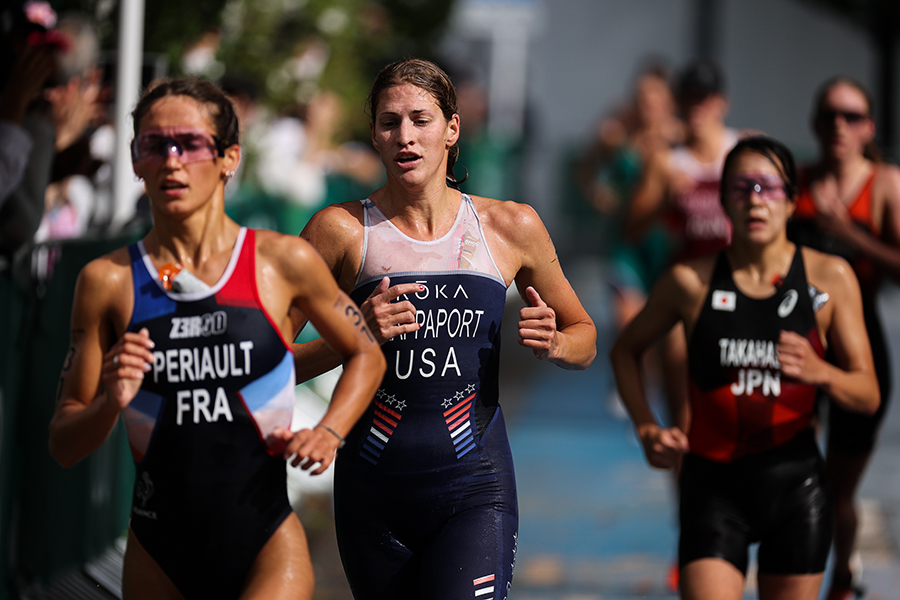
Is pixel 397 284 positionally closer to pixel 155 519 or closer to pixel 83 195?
pixel 155 519

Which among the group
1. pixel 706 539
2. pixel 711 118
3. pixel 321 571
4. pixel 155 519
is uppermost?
pixel 711 118

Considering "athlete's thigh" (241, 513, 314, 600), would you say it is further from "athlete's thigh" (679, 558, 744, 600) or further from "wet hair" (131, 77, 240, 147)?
"athlete's thigh" (679, 558, 744, 600)

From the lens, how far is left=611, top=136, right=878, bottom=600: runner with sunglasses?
415 centimetres

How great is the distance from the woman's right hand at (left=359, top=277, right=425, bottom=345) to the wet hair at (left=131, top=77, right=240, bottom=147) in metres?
0.63

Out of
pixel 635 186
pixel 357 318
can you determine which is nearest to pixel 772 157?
pixel 357 318

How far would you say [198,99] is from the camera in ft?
10.2

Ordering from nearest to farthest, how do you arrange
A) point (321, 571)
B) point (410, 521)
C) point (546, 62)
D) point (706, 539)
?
point (410, 521) → point (706, 539) → point (321, 571) → point (546, 62)

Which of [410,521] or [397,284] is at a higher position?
[397,284]

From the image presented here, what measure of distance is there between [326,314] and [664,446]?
5.27ft

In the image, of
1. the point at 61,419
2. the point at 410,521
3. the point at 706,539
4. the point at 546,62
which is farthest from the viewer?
the point at 546,62

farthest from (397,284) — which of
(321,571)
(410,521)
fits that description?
(321,571)

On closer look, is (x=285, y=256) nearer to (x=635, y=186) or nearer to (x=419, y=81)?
(x=419, y=81)

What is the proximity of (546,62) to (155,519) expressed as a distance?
3105 centimetres

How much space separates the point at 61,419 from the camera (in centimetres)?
302
